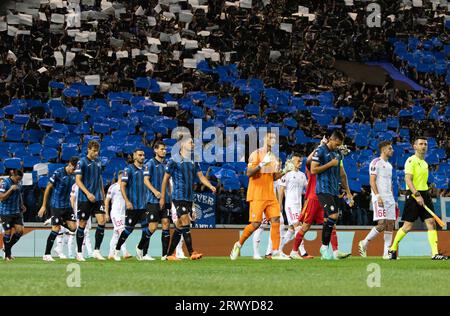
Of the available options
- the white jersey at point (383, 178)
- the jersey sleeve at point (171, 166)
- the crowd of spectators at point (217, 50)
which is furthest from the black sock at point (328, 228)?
the crowd of spectators at point (217, 50)

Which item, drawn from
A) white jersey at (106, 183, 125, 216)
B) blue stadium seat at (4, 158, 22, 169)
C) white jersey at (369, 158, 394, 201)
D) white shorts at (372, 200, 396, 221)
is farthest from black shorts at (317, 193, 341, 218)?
blue stadium seat at (4, 158, 22, 169)

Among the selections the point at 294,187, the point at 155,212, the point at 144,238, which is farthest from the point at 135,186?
the point at 294,187

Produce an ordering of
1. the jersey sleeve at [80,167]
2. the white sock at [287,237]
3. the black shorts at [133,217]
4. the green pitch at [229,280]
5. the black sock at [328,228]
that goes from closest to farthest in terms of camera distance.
→ the green pitch at [229,280] < the black sock at [328,228] < the jersey sleeve at [80,167] < the black shorts at [133,217] < the white sock at [287,237]

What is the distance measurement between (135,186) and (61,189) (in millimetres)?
1467

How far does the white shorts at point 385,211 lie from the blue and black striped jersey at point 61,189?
240 inches

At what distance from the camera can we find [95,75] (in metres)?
27.7

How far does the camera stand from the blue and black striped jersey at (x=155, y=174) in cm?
1888

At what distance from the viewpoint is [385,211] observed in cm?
1967

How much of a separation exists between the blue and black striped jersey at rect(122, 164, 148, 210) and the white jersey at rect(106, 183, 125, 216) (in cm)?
201

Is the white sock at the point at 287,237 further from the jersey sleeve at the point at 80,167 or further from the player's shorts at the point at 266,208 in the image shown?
the jersey sleeve at the point at 80,167

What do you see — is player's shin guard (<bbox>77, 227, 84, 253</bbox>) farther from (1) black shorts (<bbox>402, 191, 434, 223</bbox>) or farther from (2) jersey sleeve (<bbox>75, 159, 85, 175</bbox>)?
(1) black shorts (<bbox>402, 191, 434, 223</bbox>)

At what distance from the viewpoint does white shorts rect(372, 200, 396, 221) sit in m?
19.5

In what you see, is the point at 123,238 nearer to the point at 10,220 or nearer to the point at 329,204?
the point at 10,220

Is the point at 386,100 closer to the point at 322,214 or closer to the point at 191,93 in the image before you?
the point at 191,93
